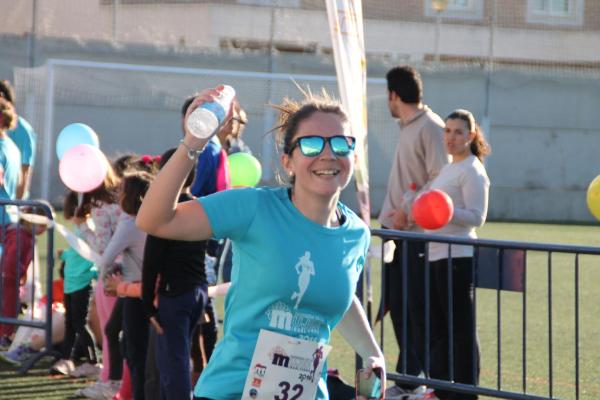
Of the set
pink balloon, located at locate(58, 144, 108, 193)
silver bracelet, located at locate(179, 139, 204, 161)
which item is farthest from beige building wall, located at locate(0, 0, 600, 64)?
silver bracelet, located at locate(179, 139, 204, 161)

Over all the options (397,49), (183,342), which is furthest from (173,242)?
(397,49)

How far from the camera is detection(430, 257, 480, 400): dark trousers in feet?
22.8

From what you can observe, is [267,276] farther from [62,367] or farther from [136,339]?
[62,367]

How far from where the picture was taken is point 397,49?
27.7 metres

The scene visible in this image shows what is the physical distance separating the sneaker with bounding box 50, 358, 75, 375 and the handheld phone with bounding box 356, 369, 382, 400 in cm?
464

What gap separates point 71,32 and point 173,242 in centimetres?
1928

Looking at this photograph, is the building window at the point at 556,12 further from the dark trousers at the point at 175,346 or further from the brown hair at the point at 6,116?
the dark trousers at the point at 175,346

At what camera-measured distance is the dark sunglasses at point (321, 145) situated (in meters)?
3.63

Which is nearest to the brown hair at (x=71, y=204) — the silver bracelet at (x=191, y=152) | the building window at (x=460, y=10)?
the silver bracelet at (x=191, y=152)

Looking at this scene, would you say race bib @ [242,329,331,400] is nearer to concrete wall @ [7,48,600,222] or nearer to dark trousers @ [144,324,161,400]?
dark trousers @ [144,324,161,400]

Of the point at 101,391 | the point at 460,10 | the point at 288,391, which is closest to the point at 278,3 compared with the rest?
the point at 460,10

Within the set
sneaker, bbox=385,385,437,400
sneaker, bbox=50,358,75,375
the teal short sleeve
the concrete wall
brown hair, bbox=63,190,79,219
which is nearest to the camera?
the teal short sleeve

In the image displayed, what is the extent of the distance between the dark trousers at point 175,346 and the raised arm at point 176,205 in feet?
8.62

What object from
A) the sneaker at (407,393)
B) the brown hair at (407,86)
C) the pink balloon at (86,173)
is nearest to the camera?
the sneaker at (407,393)
